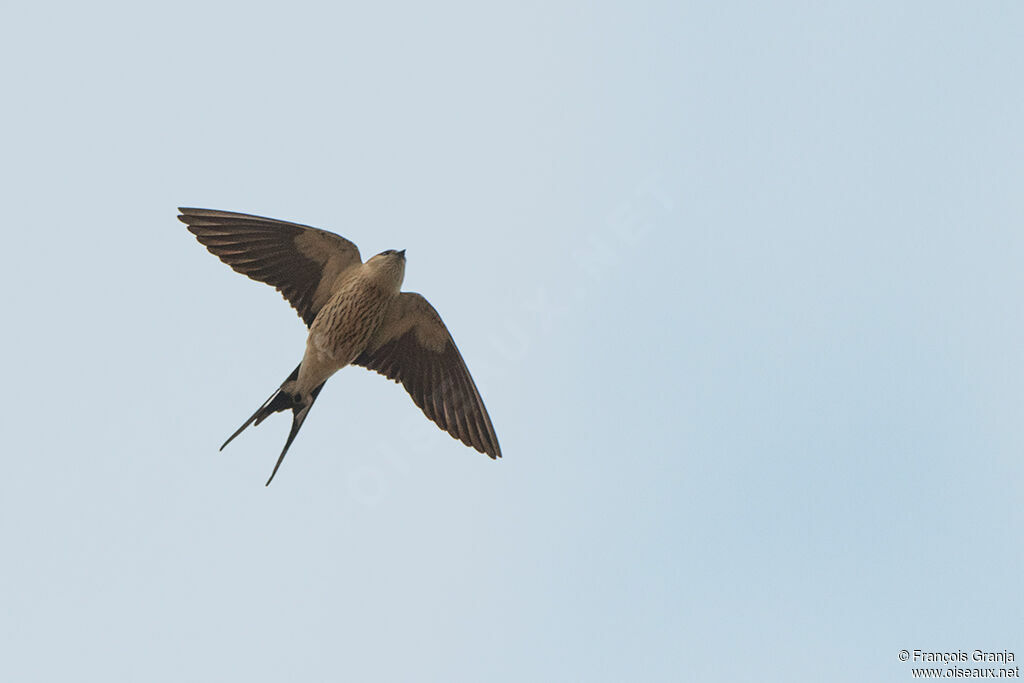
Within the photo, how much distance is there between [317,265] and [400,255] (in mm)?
677

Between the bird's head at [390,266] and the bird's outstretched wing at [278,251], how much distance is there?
0.29 m

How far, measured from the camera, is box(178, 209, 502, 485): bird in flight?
780 cm

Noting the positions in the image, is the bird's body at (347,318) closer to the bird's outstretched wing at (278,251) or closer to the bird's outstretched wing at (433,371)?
the bird's outstretched wing at (278,251)

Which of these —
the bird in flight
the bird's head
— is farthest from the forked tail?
the bird's head

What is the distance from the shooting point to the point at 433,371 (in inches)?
329

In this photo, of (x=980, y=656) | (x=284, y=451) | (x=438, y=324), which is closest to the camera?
(x=980, y=656)

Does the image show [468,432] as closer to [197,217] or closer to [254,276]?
[254,276]

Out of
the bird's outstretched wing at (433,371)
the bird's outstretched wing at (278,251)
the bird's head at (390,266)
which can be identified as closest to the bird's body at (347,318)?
the bird's head at (390,266)

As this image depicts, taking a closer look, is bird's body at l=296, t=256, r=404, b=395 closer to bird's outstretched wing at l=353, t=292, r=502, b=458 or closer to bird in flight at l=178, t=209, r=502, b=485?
bird in flight at l=178, t=209, r=502, b=485

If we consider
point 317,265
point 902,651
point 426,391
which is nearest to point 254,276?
point 317,265

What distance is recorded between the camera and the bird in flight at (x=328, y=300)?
780 centimetres

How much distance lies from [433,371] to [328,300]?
3.27 feet

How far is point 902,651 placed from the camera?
6.94 meters

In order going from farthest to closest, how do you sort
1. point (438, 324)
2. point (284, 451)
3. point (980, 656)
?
1. point (438, 324)
2. point (284, 451)
3. point (980, 656)
